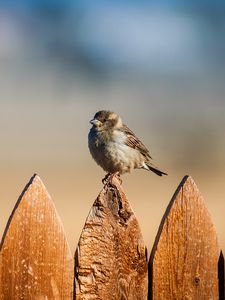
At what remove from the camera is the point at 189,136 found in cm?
1694

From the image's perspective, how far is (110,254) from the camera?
3.35 metres

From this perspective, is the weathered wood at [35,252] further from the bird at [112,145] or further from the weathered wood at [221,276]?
the bird at [112,145]

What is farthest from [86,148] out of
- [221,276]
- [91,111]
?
[221,276]

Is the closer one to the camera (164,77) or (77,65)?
(164,77)

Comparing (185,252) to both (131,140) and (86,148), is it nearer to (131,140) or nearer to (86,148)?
(131,140)

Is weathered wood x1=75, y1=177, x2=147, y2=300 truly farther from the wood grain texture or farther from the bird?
the bird

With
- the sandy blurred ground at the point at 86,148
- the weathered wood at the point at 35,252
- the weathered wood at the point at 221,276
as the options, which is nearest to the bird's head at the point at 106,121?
the sandy blurred ground at the point at 86,148

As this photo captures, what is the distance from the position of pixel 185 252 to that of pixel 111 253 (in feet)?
0.97

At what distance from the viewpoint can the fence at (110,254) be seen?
130 inches

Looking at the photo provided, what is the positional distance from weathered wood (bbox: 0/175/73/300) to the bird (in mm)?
3060

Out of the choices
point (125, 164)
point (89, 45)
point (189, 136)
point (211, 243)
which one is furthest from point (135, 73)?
point (211, 243)

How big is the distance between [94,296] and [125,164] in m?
3.43

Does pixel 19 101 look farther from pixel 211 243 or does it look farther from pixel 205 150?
pixel 211 243

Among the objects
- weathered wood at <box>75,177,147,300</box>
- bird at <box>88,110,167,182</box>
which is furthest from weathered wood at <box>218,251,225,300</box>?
bird at <box>88,110,167,182</box>
